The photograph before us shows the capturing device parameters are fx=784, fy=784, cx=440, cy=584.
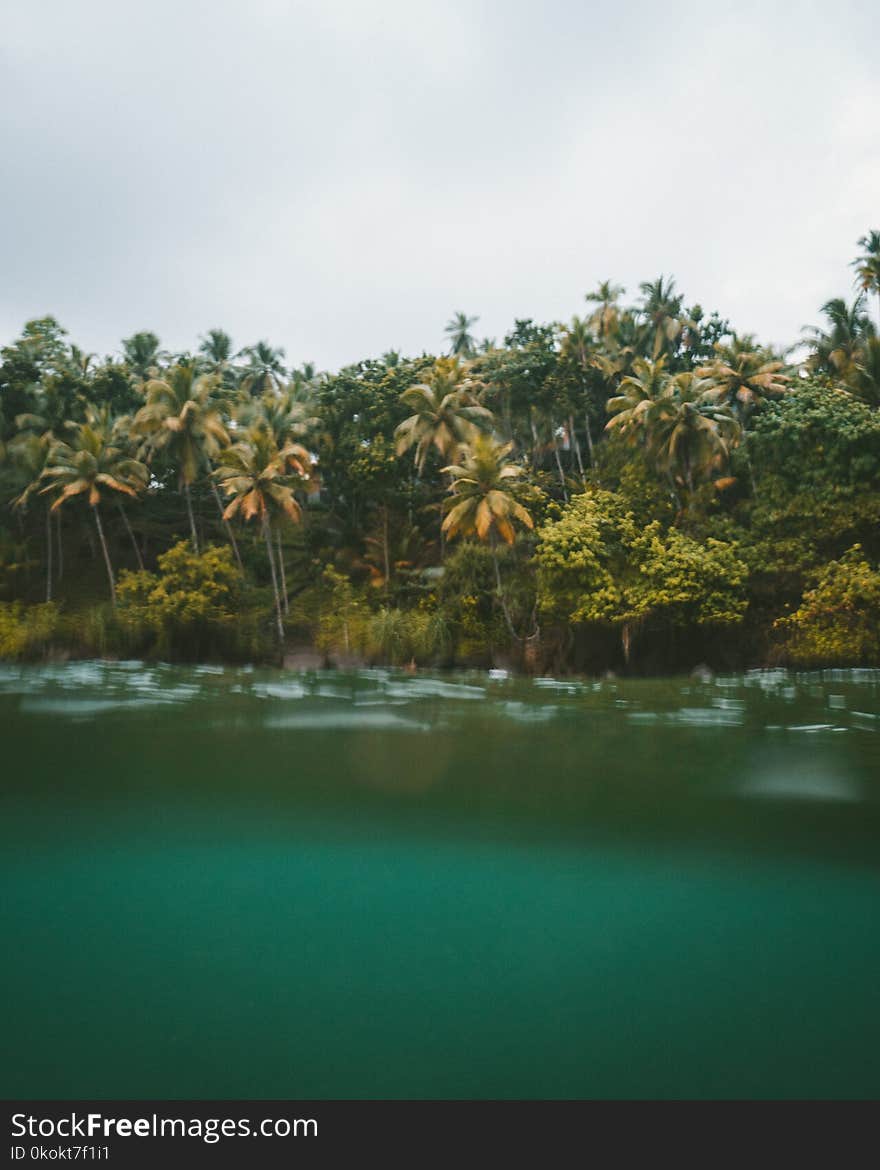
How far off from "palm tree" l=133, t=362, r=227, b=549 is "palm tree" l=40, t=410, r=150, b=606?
1563 mm

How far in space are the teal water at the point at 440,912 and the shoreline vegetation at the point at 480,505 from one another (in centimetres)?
1490

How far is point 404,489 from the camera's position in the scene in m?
37.7

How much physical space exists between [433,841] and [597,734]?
560 cm

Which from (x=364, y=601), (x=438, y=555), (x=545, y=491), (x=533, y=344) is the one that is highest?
(x=533, y=344)

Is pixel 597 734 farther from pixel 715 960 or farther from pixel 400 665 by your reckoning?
pixel 400 665

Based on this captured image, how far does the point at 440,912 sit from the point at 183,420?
3137cm

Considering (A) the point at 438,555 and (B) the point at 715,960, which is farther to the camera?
(A) the point at 438,555

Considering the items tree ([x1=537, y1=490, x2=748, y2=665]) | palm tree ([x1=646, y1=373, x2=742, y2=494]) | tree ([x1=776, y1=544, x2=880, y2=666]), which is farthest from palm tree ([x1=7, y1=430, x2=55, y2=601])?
tree ([x1=776, y1=544, x2=880, y2=666])

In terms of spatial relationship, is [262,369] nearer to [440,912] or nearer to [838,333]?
[838,333]

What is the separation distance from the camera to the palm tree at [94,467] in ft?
111

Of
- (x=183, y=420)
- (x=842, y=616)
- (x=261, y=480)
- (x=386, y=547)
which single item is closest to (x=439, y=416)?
(x=386, y=547)

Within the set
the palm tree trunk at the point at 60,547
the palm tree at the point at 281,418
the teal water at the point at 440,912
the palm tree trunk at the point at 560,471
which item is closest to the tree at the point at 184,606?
the palm tree at the point at 281,418

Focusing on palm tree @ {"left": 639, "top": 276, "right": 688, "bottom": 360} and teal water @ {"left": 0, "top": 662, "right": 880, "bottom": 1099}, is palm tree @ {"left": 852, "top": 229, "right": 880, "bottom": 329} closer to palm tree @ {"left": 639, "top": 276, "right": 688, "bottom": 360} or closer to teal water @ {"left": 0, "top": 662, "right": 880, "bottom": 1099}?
palm tree @ {"left": 639, "top": 276, "right": 688, "bottom": 360}

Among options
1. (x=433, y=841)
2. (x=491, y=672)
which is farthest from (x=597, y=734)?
(x=491, y=672)
